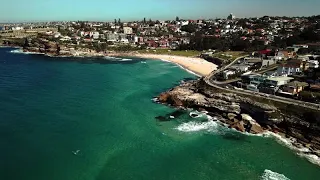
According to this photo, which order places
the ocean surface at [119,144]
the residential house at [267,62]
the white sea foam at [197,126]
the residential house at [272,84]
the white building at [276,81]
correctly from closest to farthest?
1. the ocean surface at [119,144]
2. the white sea foam at [197,126]
3. the residential house at [272,84]
4. the white building at [276,81]
5. the residential house at [267,62]

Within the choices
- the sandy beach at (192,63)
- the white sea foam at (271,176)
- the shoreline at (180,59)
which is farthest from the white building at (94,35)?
the white sea foam at (271,176)

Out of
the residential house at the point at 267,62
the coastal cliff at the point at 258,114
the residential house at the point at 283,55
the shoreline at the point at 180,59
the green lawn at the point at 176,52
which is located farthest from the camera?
the green lawn at the point at 176,52

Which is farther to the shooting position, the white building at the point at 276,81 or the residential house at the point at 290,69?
the residential house at the point at 290,69

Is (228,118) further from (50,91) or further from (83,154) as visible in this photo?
(50,91)

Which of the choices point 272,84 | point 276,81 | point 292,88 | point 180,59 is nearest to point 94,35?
point 180,59

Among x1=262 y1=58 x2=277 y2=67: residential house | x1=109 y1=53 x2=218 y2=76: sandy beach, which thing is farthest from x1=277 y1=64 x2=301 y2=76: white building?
x1=109 y1=53 x2=218 y2=76: sandy beach

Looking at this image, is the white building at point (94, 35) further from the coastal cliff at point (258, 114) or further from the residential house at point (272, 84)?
the residential house at point (272, 84)

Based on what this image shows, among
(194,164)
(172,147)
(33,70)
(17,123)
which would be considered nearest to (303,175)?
(194,164)

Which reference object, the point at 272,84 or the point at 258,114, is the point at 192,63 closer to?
the point at 272,84
